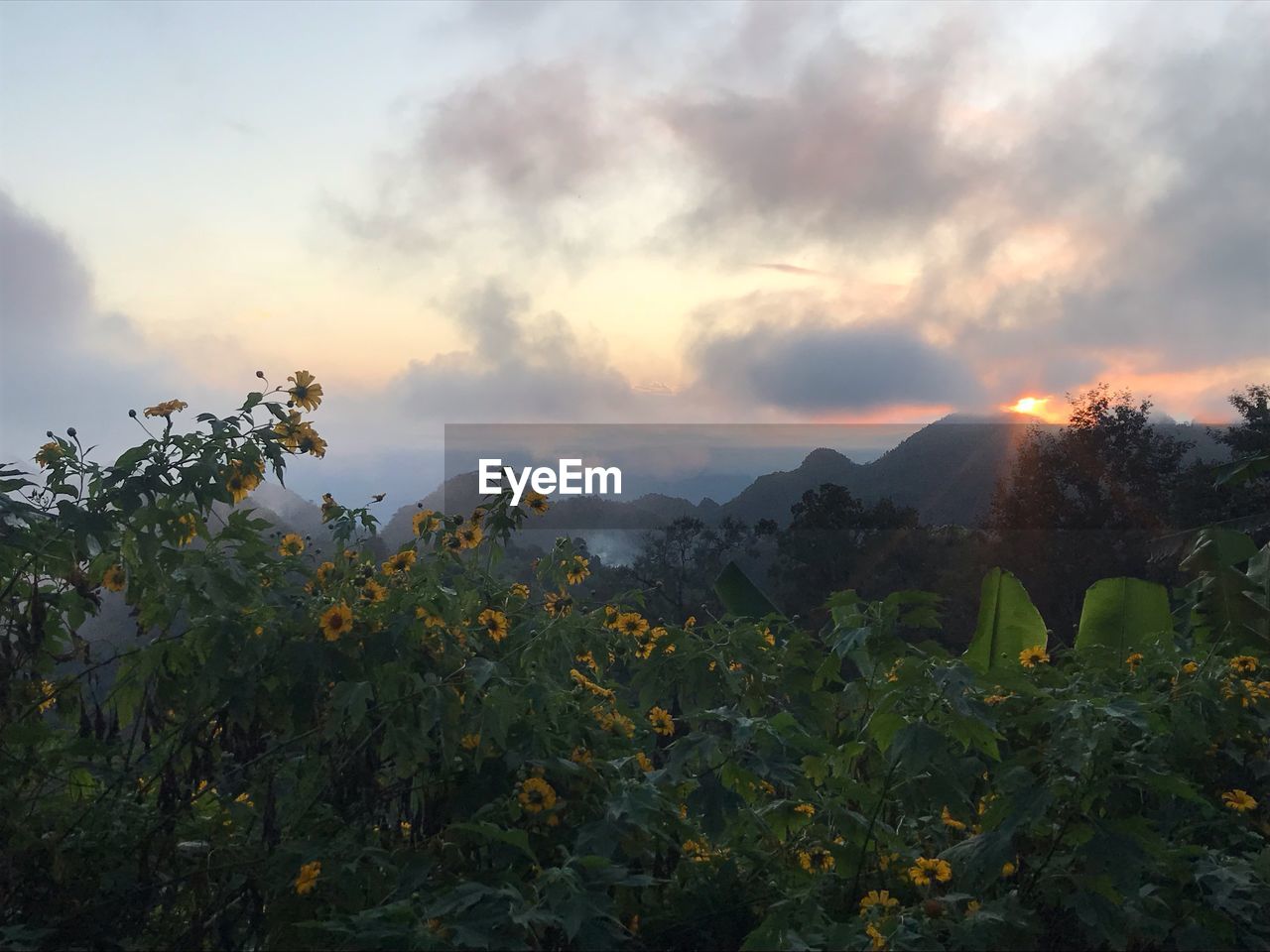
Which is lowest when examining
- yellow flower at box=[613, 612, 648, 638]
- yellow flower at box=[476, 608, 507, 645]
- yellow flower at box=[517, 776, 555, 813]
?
yellow flower at box=[517, 776, 555, 813]

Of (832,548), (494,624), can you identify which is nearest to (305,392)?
(494,624)

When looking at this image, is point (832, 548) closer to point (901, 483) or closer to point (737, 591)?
point (901, 483)

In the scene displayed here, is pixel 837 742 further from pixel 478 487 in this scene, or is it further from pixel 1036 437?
pixel 1036 437

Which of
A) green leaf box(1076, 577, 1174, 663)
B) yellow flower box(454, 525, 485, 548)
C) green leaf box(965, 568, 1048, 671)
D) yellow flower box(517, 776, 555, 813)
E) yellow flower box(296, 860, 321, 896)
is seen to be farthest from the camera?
green leaf box(1076, 577, 1174, 663)

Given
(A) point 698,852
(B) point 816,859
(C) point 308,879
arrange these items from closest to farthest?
(C) point 308,879
(B) point 816,859
(A) point 698,852

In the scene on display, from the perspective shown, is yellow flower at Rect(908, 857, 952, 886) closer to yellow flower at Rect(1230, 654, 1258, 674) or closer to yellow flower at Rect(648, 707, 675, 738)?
yellow flower at Rect(648, 707, 675, 738)

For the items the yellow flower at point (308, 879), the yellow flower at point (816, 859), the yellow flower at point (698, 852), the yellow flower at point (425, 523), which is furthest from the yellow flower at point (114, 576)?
the yellow flower at point (816, 859)

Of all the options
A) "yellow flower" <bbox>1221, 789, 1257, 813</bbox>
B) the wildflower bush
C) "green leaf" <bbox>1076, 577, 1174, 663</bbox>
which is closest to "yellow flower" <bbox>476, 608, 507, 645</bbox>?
the wildflower bush
